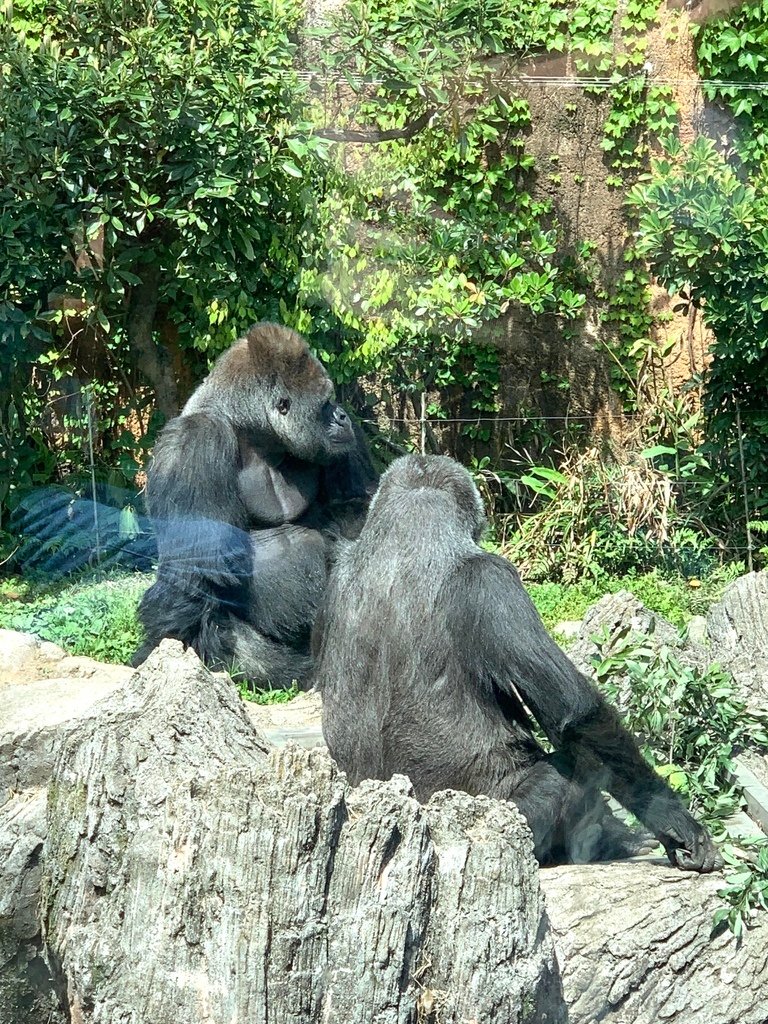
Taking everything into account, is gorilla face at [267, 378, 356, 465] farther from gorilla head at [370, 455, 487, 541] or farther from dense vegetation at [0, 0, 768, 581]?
gorilla head at [370, 455, 487, 541]

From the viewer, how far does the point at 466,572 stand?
12.6ft

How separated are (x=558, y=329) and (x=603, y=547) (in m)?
2.37

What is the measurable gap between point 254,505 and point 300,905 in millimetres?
3530

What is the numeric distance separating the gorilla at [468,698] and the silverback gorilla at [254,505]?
1988mm

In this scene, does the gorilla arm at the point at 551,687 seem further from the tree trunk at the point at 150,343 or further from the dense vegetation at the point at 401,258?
the tree trunk at the point at 150,343

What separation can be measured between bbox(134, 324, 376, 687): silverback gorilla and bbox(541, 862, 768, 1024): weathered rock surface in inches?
108

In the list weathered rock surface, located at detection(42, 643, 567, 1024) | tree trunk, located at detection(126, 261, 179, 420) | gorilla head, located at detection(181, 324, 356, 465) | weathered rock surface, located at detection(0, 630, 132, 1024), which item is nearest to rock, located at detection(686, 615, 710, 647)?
gorilla head, located at detection(181, 324, 356, 465)

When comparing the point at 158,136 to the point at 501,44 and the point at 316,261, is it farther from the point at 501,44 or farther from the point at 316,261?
the point at 501,44

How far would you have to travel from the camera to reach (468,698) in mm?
3908

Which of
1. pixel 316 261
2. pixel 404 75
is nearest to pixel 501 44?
pixel 404 75

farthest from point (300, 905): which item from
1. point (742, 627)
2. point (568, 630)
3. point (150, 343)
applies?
point (150, 343)

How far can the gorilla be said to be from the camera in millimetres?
3814

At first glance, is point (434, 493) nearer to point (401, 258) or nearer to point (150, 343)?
point (150, 343)

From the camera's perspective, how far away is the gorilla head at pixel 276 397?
6113mm
